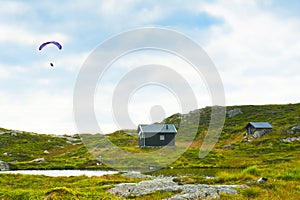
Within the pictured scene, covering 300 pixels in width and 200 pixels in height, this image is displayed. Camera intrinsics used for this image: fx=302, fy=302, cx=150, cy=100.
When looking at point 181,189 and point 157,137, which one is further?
point 157,137

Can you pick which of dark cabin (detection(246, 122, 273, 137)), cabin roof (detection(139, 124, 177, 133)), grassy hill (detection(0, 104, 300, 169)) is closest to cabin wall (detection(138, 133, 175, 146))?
cabin roof (detection(139, 124, 177, 133))

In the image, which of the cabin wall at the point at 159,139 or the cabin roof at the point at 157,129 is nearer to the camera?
the cabin wall at the point at 159,139

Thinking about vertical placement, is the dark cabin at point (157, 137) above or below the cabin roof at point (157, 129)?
below

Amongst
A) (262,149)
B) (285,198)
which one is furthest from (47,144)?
(285,198)

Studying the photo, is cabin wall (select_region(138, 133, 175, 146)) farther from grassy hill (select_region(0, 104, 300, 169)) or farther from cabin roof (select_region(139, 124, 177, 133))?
grassy hill (select_region(0, 104, 300, 169))

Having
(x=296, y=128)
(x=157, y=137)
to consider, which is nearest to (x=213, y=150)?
(x=157, y=137)

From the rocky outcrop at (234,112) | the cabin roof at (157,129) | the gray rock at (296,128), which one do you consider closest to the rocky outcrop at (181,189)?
the cabin roof at (157,129)

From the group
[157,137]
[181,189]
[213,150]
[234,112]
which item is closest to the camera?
[181,189]

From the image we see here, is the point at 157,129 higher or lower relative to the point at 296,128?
higher

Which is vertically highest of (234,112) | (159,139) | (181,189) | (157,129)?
(234,112)

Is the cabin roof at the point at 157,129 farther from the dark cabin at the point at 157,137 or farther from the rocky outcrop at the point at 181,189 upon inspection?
the rocky outcrop at the point at 181,189

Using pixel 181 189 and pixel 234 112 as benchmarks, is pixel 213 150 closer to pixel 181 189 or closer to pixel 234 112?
pixel 181 189

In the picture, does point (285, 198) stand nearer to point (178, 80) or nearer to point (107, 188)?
point (107, 188)

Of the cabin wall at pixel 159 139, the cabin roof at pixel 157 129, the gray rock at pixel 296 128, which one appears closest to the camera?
the cabin wall at pixel 159 139
